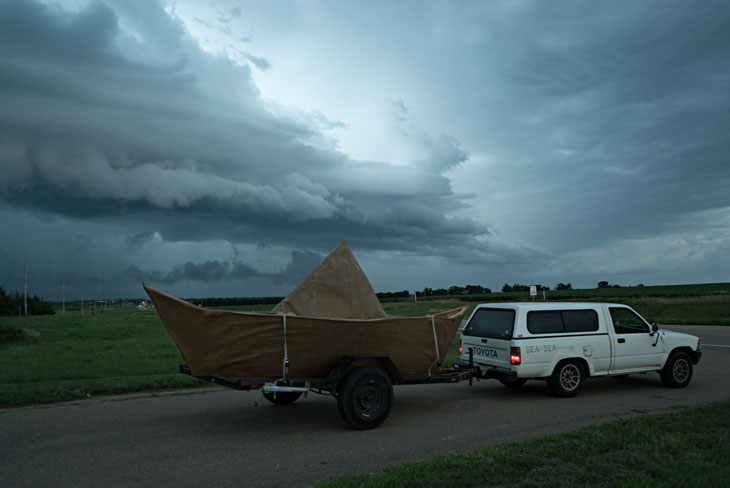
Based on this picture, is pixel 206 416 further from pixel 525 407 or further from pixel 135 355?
pixel 135 355

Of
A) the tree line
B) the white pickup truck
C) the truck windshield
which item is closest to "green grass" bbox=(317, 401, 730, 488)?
the white pickup truck

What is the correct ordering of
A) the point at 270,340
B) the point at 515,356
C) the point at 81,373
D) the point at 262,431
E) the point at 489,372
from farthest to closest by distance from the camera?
the point at 81,373, the point at 489,372, the point at 515,356, the point at 262,431, the point at 270,340

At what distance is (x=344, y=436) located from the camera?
23.6ft

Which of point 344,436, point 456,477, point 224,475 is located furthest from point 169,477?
point 456,477

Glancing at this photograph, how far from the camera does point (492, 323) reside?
10.2 m

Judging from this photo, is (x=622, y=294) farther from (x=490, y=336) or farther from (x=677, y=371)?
(x=490, y=336)

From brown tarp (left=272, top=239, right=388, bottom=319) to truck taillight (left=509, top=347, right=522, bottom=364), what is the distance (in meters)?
2.42

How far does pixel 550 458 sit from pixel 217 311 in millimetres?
4249

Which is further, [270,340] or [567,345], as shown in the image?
[567,345]

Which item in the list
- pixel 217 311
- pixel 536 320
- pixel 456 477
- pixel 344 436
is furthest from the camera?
pixel 536 320

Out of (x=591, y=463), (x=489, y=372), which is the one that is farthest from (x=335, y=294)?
(x=591, y=463)

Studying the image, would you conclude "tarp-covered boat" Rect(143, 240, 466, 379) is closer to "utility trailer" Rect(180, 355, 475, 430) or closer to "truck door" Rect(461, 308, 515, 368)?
"utility trailer" Rect(180, 355, 475, 430)

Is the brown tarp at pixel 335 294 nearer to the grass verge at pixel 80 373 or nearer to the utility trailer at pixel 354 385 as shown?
the utility trailer at pixel 354 385

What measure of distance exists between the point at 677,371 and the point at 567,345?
300 centimetres
